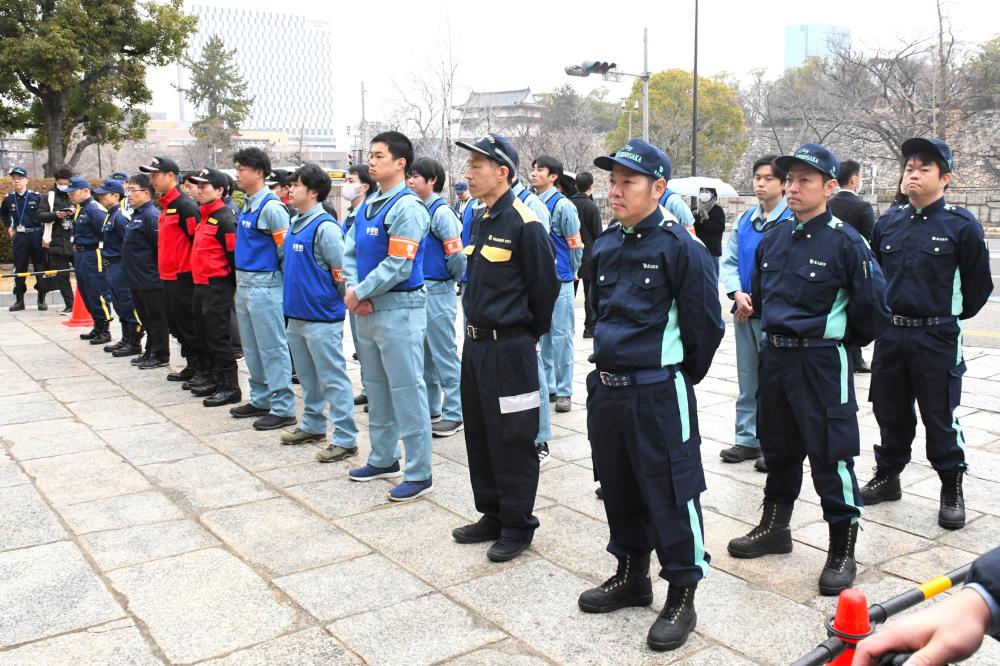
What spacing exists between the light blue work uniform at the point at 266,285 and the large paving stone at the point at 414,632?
10.8 feet

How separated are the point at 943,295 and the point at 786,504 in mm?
1380

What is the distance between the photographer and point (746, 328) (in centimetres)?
562

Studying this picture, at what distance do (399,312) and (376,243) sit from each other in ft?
1.35

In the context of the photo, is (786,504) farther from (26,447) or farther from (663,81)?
(663,81)

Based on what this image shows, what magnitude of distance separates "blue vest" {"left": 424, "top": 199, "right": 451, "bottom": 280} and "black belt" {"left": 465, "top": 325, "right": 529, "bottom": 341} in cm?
222

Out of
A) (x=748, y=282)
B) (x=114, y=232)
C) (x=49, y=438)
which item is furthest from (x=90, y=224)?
(x=748, y=282)

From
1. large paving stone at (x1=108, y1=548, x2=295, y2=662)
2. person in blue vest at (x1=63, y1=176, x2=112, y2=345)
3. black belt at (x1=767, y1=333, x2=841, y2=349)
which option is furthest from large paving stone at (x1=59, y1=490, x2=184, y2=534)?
person in blue vest at (x1=63, y1=176, x2=112, y2=345)

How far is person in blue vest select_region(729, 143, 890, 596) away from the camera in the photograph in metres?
3.71

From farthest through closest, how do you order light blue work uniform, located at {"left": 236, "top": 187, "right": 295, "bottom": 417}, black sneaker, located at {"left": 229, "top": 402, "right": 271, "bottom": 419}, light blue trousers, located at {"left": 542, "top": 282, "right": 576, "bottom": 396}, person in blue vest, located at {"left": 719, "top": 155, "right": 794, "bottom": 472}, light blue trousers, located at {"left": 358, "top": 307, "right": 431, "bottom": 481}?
black sneaker, located at {"left": 229, "top": 402, "right": 271, "bottom": 419} → light blue trousers, located at {"left": 542, "top": 282, "right": 576, "bottom": 396} → light blue work uniform, located at {"left": 236, "top": 187, "right": 295, "bottom": 417} → person in blue vest, located at {"left": 719, "top": 155, "right": 794, "bottom": 472} → light blue trousers, located at {"left": 358, "top": 307, "right": 431, "bottom": 481}

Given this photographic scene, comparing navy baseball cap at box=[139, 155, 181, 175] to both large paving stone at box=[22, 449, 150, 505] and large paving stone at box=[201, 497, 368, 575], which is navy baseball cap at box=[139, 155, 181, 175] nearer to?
large paving stone at box=[22, 449, 150, 505]

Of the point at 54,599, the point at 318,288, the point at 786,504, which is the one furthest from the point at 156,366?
the point at 786,504

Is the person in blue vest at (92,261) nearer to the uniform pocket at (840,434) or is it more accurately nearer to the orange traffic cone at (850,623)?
the uniform pocket at (840,434)

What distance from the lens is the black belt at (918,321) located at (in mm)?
4391

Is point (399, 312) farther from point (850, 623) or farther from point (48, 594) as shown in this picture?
point (850, 623)
